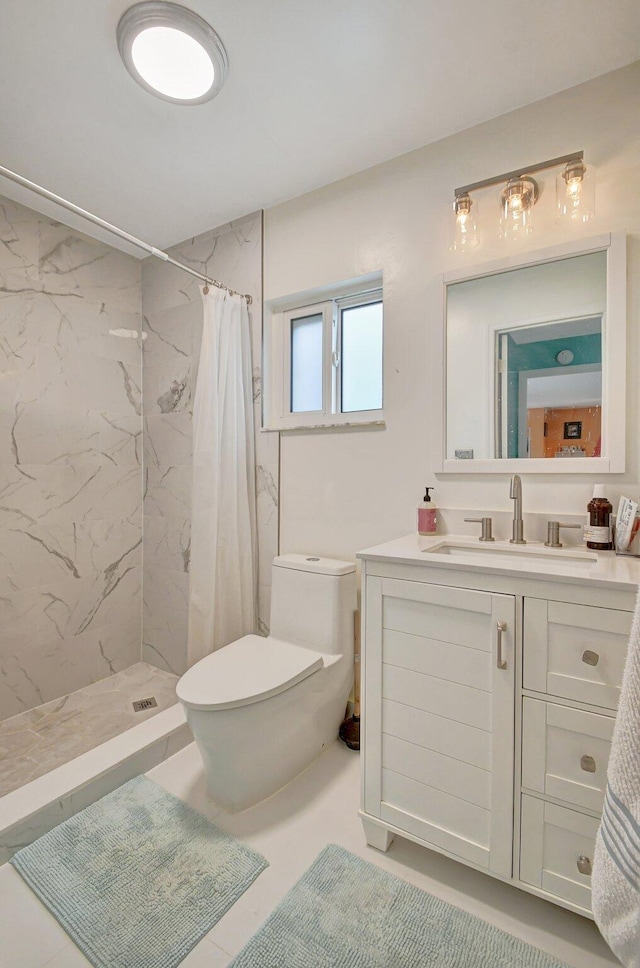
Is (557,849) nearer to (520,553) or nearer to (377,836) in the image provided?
(377,836)

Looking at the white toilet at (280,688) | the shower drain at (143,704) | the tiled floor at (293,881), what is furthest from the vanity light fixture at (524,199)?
the shower drain at (143,704)

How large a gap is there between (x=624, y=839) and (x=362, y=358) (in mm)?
1716

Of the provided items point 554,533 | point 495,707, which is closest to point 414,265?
point 554,533

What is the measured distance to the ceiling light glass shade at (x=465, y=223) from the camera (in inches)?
58.7

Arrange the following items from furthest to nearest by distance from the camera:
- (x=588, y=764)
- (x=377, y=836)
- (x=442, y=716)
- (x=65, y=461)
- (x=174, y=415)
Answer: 1. (x=174, y=415)
2. (x=65, y=461)
3. (x=377, y=836)
4. (x=442, y=716)
5. (x=588, y=764)

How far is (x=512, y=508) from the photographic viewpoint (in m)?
1.46

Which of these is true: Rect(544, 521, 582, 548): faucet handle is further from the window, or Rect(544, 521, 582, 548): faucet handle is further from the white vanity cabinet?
the window

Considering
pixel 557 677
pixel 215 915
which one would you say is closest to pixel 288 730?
pixel 215 915

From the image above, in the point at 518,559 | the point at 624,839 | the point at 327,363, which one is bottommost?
the point at 624,839

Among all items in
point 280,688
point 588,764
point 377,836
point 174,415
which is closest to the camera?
point 588,764

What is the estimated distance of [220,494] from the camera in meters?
1.91

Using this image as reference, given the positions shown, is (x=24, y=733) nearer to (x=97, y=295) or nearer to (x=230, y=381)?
(x=230, y=381)

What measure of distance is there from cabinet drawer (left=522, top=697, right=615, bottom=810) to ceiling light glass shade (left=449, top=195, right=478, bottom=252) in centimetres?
146

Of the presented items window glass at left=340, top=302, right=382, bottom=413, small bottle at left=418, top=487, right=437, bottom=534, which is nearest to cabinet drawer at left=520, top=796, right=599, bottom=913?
small bottle at left=418, top=487, right=437, bottom=534
